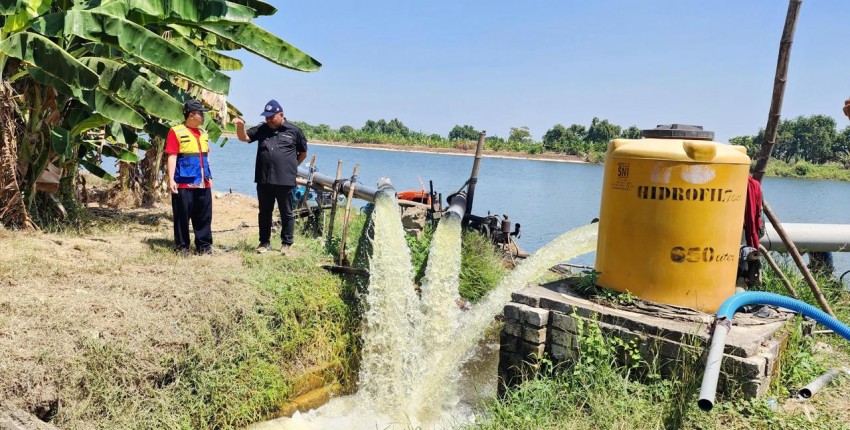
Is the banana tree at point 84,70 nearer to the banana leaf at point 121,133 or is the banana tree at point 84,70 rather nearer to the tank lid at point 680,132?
the banana leaf at point 121,133

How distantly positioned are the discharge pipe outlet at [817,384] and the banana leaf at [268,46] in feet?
19.7

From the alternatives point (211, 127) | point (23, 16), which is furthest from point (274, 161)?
point (23, 16)

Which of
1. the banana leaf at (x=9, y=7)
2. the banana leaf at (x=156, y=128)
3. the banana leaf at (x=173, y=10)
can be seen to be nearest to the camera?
the banana leaf at (x=9, y=7)

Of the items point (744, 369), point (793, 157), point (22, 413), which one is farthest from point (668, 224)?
point (793, 157)

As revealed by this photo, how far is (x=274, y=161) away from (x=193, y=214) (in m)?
1.02

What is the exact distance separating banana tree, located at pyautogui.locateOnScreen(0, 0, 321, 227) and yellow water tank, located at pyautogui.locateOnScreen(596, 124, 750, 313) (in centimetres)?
457

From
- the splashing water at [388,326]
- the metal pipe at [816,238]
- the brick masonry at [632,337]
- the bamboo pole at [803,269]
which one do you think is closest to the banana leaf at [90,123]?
the splashing water at [388,326]

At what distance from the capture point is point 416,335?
6.30m

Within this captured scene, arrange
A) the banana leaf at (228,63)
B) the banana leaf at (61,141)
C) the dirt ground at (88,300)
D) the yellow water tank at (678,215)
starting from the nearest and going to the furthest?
the dirt ground at (88,300), the yellow water tank at (678,215), the banana leaf at (61,141), the banana leaf at (228,63)

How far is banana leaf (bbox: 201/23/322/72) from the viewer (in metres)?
7.39

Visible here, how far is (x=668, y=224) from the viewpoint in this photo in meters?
4.18

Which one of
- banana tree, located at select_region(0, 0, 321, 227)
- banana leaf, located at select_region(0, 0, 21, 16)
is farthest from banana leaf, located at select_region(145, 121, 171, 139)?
banana leaf, located at select_region(0, 0, 21, 16)

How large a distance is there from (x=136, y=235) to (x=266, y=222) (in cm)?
180

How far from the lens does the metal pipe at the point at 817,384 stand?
12.0 ft
